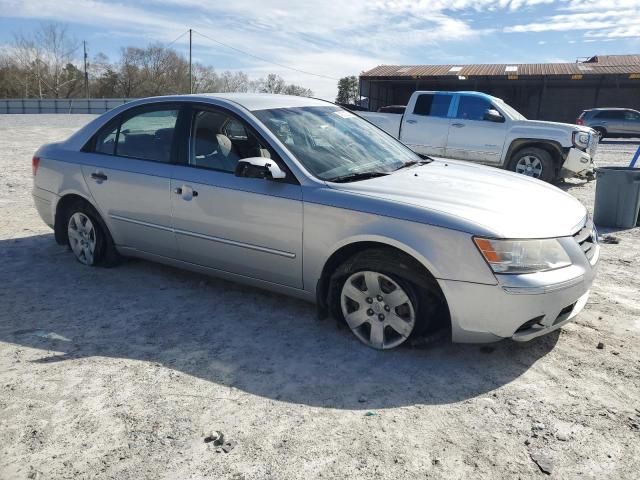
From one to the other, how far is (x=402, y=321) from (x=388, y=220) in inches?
25.8

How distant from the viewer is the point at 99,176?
482 centimetres

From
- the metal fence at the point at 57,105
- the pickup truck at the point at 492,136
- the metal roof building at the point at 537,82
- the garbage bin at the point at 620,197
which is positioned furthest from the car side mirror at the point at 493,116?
the metal fence at the point at 57,105

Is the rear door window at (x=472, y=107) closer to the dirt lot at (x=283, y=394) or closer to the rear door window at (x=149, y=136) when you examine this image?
the dirt lot at (x=283, y=394)

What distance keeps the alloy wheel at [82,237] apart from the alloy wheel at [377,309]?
2713mm

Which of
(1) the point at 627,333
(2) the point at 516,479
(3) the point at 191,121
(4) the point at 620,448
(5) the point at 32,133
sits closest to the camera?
(2) the point at 516,479

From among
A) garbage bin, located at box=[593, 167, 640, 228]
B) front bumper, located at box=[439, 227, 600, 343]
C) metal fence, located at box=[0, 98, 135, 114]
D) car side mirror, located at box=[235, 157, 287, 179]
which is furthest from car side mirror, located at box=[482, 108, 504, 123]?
metal fence, located at box=[0, 98, 135, 114]

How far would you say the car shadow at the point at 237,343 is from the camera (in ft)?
10.4

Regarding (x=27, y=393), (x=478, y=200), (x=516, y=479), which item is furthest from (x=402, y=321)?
(x=27, y=393)

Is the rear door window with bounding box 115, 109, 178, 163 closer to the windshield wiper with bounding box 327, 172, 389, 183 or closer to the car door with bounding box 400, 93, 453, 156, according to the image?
the windshield wiper with bounding box 327, 172, 389, 183

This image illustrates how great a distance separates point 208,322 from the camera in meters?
4.04

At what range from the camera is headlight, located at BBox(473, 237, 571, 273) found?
3.11 m

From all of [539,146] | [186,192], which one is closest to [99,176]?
[186,192]

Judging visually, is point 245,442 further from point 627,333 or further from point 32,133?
point 32,133

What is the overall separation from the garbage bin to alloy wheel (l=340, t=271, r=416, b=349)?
16.2ft
